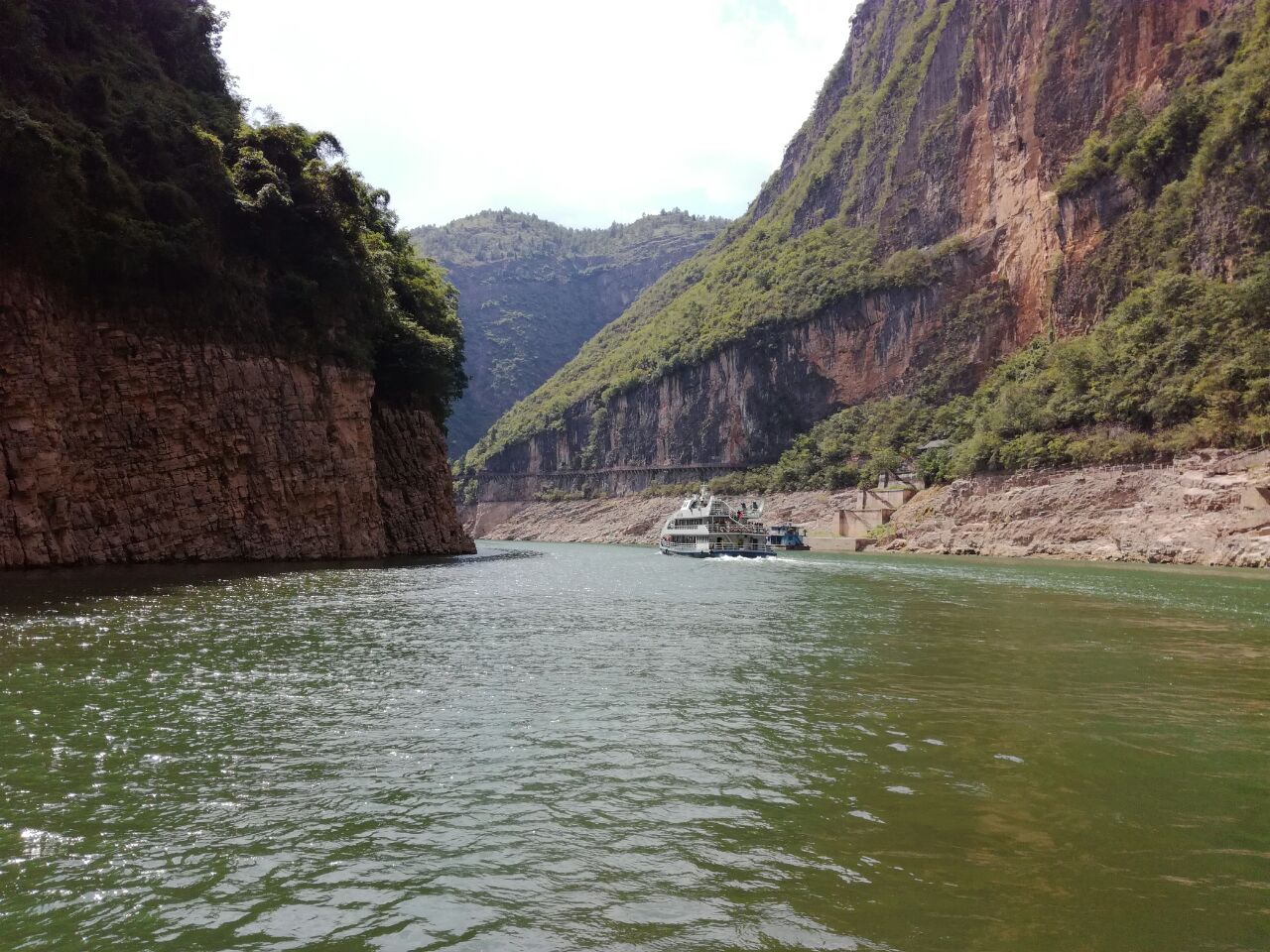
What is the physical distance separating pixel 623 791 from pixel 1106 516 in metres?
64.0

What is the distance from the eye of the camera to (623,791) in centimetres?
926

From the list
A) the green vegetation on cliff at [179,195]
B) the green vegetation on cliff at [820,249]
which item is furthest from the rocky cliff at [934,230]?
the green vegetation on cliff at [179,195]

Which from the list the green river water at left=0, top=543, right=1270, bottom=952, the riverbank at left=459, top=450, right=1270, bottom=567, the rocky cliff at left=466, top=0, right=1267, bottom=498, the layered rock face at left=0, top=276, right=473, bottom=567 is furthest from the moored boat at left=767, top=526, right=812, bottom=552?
the green river water at left=0, top=543, right=1270, bottom=952

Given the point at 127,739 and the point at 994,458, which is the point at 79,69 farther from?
the point at 994,458

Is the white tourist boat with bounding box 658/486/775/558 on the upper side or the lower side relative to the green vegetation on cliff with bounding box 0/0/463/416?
lower

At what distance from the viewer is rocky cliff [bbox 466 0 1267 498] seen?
8238cm

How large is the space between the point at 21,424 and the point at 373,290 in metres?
25.0

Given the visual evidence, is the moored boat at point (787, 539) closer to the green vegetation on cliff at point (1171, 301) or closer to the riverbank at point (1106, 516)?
the riverbank at point (1106, 516)

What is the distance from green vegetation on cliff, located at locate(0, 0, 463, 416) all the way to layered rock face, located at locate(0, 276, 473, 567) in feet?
6.60

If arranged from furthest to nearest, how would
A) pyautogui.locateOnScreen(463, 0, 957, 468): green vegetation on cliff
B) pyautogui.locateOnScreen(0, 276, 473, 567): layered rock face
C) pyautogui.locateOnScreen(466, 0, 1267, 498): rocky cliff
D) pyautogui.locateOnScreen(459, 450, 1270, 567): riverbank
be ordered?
pyautogui.locateOnScreen(463, 0, 957, 468): green vegetation on cliff → pyautogui.locateOnScreen(466, 0, 1267, 498): rocky cliff → pyautogui.locateOnScreen(459, 450, 1270, 567): riverbank → pyautogui.locateOnScreen(0, 276, 473, 567): layered rock face

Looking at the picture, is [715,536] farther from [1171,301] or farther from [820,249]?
[820,249]

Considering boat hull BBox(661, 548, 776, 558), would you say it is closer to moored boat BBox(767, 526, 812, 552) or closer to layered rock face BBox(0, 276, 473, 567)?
moored boat BBox(767, 526, 812, 552)

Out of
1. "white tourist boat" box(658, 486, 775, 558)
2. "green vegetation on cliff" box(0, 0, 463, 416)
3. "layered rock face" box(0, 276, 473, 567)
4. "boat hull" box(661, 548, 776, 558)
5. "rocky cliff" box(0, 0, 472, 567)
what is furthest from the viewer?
"white tourist boat" box(658, 486, 775, 558)

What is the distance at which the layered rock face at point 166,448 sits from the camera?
3297cm
